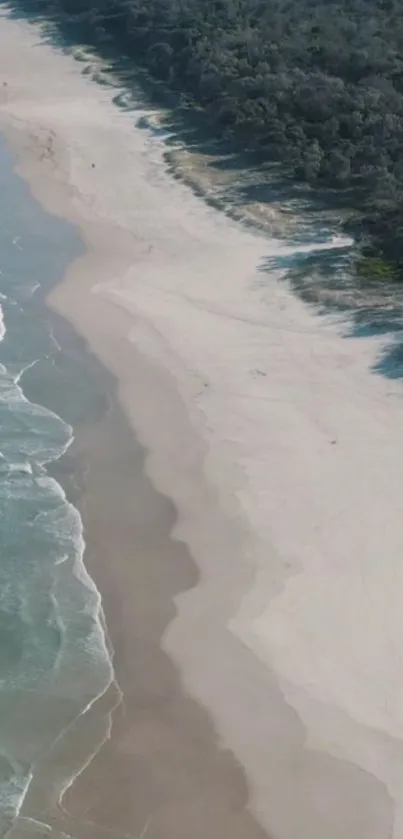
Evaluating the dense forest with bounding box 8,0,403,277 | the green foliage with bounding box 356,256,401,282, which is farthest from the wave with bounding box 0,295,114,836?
the dense forest with bounding box 8,0,403,277

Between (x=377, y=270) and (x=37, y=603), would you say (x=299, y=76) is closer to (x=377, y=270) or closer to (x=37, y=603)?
(x=377, y=270)

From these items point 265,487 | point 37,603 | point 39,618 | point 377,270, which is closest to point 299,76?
point 377,270

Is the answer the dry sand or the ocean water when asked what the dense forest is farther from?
the ocean water

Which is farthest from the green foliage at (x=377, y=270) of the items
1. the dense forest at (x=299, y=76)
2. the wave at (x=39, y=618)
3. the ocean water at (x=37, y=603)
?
the wave at (x=39, y=618)

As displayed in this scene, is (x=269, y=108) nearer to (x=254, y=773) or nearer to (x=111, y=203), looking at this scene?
(x=111, y=203)

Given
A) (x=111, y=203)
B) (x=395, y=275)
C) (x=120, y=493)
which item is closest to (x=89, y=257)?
(x=111, y=203)

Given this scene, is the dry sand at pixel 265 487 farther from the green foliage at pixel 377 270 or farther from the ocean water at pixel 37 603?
the green foliage at pixel 377 270
